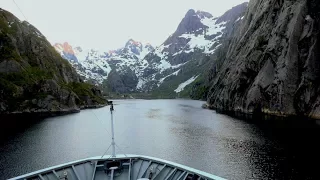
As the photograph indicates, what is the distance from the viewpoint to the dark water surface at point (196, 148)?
160 ft

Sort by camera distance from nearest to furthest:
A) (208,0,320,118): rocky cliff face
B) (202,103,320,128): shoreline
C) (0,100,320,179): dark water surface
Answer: (0,100,320,179): dark water surface
(202,103,320,128): shoreline
(208,0,320,118): rocky cliff face

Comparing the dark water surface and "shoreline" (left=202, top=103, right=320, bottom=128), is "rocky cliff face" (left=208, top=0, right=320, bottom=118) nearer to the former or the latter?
"shoreline" (left=202, top=103, right=320, bottom=128)

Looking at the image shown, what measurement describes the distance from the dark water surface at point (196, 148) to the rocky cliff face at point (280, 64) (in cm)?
3798

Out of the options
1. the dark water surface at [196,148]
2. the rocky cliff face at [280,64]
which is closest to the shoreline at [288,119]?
the rocky cliff face at [280,64]

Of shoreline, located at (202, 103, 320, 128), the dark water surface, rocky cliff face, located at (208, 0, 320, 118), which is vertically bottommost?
the dark water surface

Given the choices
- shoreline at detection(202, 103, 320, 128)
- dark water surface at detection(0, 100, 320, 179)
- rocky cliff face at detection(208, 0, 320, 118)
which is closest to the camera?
dark water surface at detection(0, 100, 320, 179)

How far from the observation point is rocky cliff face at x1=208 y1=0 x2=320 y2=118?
117m

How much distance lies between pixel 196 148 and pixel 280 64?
282ft

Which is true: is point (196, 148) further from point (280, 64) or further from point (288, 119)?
point (280, 64)

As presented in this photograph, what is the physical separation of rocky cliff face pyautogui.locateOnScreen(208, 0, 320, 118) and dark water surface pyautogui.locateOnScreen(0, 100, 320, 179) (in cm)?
3798

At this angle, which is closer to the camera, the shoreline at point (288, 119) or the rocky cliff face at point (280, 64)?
→ the shoreline at point (288, 119)

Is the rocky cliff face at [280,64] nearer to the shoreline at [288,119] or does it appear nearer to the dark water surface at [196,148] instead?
the shoreline at [288,119]

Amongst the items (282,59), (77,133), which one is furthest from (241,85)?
(77,133)

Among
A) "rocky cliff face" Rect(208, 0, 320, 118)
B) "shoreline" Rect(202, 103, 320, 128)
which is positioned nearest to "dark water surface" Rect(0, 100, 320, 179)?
"shoreline" Rect(202, 103, 320, 128)
